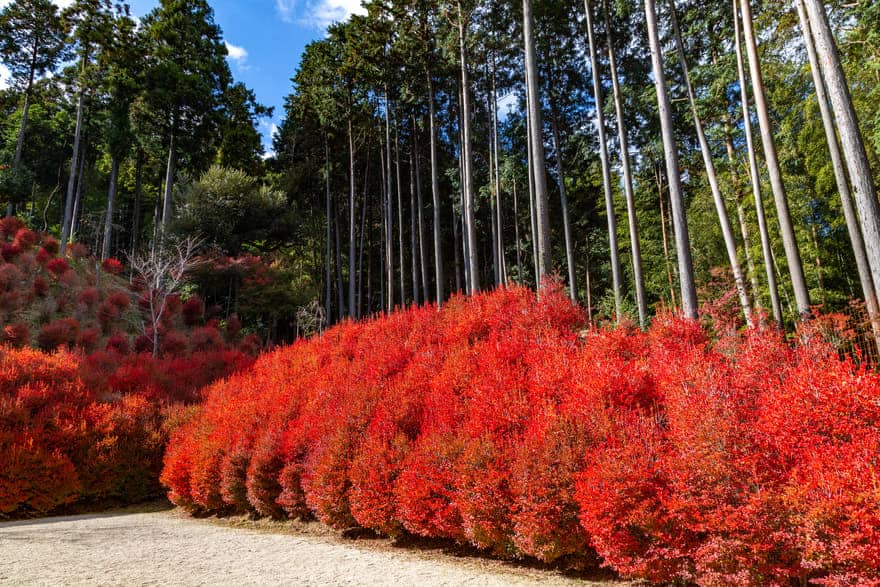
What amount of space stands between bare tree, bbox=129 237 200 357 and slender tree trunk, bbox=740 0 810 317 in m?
15.8

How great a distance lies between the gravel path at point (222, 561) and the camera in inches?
165

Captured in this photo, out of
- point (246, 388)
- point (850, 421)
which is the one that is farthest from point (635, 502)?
point (246, 388)

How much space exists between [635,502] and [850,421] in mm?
1645

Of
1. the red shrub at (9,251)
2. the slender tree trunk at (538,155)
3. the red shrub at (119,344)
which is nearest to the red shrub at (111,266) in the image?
the red shrub at (9,251)

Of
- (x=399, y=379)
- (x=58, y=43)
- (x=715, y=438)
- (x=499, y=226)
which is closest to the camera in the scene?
(x=715, y=438)

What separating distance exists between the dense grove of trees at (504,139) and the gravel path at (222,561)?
6.00 meters

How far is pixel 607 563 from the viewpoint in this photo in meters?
3.76

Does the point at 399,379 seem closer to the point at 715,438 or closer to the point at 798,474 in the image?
the point at 715,438

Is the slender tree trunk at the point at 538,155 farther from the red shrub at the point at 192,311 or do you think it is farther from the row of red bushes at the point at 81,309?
the red shrub at the point at 192,311

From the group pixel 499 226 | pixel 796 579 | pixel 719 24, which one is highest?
pixel 719 24

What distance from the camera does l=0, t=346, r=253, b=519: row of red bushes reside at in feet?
24.8

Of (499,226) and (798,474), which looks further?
(499,226)

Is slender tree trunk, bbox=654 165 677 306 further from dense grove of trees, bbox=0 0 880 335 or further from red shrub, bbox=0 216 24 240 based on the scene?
red shrub, bbox=0 216 24 240

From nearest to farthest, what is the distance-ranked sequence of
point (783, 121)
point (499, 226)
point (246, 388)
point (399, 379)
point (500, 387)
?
point (500, 387) < point (399, 379) < point (246, 388) < point (783, 121) < point (499, 226)
